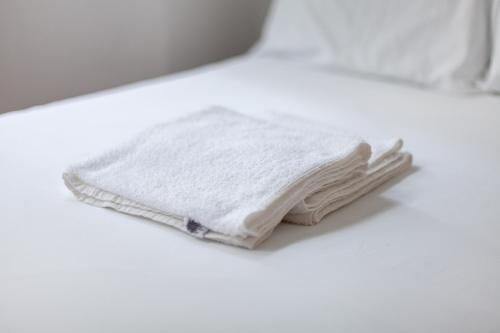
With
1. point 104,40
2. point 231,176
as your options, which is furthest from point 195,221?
point 104,40

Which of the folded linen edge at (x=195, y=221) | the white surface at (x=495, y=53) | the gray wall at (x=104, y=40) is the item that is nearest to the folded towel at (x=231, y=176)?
the folded linen edge at (x=195, y=221)

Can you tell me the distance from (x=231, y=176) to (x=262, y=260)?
0.20 metres

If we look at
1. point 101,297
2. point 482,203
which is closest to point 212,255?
point 101,297

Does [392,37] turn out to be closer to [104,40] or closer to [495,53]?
[495,53]

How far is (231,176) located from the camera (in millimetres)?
1115

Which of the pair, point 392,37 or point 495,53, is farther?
point 392,37

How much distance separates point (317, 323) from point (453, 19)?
47.4 inches

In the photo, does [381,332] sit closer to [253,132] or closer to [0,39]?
[253,132]

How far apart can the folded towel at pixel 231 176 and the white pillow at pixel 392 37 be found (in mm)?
620

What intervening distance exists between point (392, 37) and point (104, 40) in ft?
2.99

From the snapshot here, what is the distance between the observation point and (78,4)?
2.11m

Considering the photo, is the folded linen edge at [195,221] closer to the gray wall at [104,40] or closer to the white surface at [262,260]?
the white surface at [262,260]

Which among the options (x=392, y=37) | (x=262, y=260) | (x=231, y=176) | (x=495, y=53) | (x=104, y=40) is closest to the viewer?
(x=262, y=260)

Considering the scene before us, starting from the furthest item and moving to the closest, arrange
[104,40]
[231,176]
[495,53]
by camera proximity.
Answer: [104,40] < [495,53] < [231,176]
